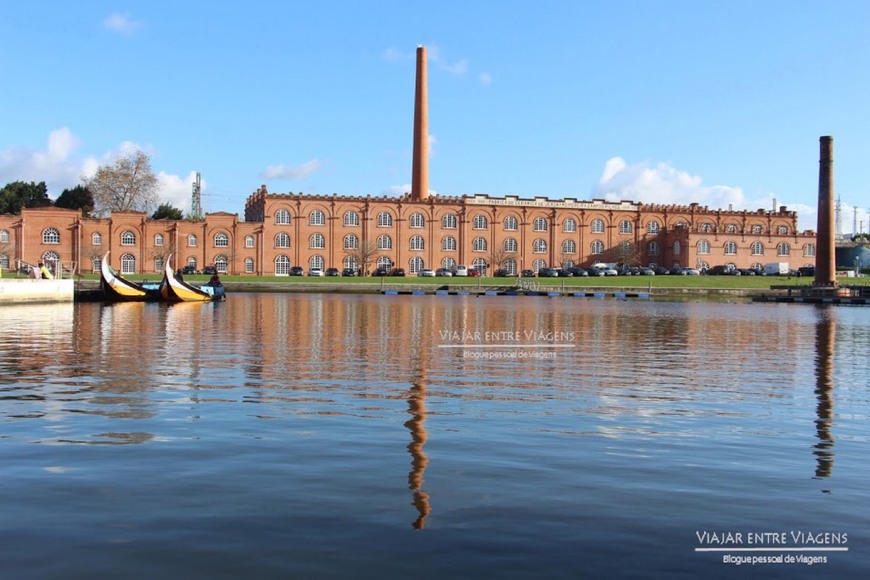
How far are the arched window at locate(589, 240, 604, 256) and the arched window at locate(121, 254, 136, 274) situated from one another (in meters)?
58.6

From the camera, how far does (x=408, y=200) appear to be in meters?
108

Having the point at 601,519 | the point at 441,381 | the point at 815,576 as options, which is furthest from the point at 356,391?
the point at 815,576

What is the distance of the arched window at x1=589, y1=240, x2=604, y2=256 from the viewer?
376 feet

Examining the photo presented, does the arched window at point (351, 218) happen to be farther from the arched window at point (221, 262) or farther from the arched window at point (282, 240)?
the arched window at point (221, 262)

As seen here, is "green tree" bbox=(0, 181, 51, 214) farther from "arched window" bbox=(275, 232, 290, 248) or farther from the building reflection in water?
the building reflection in water

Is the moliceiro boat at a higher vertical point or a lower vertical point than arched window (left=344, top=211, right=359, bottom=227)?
lower

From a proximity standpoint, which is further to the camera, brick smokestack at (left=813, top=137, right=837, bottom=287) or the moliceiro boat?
brick smokestack at (left=813, top=137, right=837, bottom=287)

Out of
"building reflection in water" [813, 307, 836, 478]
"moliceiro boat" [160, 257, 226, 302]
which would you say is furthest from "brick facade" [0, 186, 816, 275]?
"building reflection in water" [813, 307, 836, 478]

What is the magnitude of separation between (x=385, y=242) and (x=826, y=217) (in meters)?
51.5

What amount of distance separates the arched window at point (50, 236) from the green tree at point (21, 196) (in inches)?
1301

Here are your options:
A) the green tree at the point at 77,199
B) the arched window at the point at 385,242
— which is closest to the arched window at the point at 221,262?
the arched window at the point at 385,242

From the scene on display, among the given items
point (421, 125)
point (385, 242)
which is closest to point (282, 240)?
point (385, 242)

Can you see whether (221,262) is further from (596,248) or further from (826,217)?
(826,217)

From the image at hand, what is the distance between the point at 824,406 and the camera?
1524 centimetres
